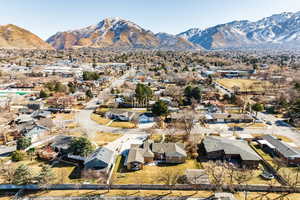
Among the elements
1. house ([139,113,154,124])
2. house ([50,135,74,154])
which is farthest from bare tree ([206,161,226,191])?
house ([50,135,74,154])

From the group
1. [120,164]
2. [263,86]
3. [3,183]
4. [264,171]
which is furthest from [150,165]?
[263,86]

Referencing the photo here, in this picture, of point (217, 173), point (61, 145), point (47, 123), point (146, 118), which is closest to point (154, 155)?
point (217, 173)

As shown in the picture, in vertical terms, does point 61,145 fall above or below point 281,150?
above

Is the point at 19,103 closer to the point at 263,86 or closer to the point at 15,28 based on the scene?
the point at 263,86

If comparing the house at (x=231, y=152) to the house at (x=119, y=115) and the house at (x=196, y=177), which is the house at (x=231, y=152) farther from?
the house at (x=119, y=115)

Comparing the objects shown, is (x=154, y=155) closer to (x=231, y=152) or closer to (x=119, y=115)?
(x=231, y=152)

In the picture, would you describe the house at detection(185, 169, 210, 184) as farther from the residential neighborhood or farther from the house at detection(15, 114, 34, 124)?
the house at detection(15, 114, 34, 124)
